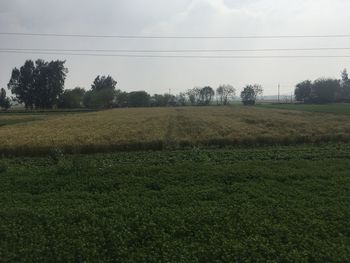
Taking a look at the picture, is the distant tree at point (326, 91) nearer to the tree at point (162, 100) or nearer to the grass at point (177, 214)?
the tree at point (162, 100)

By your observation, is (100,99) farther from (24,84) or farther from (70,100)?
(24,84)

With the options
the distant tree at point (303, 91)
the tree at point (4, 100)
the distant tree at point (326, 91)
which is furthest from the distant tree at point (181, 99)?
the tree at point (4, 100)

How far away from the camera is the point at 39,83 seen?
11819 cm

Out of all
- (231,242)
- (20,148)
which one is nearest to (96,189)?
(231,242)

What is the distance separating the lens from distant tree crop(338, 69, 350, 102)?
12950cm

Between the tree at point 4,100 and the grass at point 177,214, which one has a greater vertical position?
the tree at point 4,100

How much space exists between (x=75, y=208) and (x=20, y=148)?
47.1 feet

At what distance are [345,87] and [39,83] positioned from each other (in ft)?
356

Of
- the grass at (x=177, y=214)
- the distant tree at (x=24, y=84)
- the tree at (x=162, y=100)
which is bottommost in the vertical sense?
the grass at (x=177, y=214)

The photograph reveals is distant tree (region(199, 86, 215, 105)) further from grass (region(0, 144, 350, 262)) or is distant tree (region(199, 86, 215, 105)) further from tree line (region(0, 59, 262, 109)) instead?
grass (region(0, 144, 350, 262))

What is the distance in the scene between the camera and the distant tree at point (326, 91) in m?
124

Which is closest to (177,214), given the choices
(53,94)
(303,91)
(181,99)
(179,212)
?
(179,212)

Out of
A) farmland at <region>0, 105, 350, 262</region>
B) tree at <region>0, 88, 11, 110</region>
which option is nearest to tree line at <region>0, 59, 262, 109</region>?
tree at <region>0, 88, 11, 110</region>

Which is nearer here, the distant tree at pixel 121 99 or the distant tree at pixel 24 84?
the distant tree at pixel 24 84
